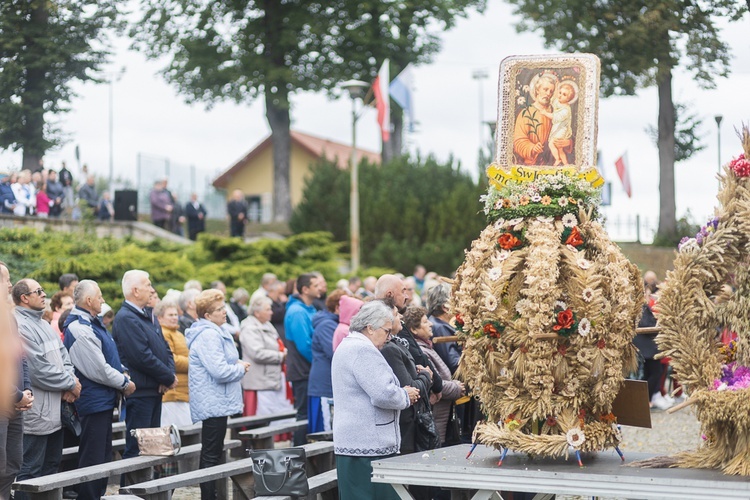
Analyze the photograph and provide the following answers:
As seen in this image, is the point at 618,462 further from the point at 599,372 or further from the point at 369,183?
the point at 369,183

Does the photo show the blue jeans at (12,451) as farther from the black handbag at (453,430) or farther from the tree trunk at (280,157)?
the tree trunk at (280,157)

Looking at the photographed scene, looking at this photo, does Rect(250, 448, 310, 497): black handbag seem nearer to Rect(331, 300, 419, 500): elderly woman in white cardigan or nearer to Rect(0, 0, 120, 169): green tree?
Rect(331, 300, 419, 500): elderly woman in white cardigan

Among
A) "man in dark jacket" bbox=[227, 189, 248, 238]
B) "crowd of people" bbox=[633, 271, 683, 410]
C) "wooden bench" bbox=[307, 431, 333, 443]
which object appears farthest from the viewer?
"man in dark jacket" bbox=[227, 189, 248, 238]

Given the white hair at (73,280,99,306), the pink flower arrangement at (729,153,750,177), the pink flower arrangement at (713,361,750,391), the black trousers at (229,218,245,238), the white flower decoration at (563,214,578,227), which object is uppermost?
the black trousers at (229,218,245,238)

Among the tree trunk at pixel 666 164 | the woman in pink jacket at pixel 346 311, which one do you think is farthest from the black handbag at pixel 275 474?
the tree trunk at pixel 666 164

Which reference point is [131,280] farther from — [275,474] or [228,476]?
[275,474]

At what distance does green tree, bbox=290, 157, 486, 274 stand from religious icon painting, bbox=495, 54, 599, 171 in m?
19.3

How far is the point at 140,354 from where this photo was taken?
9922 mm

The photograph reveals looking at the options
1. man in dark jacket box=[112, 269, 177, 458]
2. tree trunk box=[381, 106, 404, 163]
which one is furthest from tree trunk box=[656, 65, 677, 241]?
man in dark jacket box=[112, 269, 177, 458]

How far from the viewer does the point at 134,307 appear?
10.0 meters

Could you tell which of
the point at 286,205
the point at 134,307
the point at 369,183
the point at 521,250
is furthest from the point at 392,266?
the point at 521,250

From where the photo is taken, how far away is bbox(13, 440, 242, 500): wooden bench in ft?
26.7

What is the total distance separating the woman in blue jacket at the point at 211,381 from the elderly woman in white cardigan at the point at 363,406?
7.67ft

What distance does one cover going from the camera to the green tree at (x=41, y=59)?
19.2 metres
